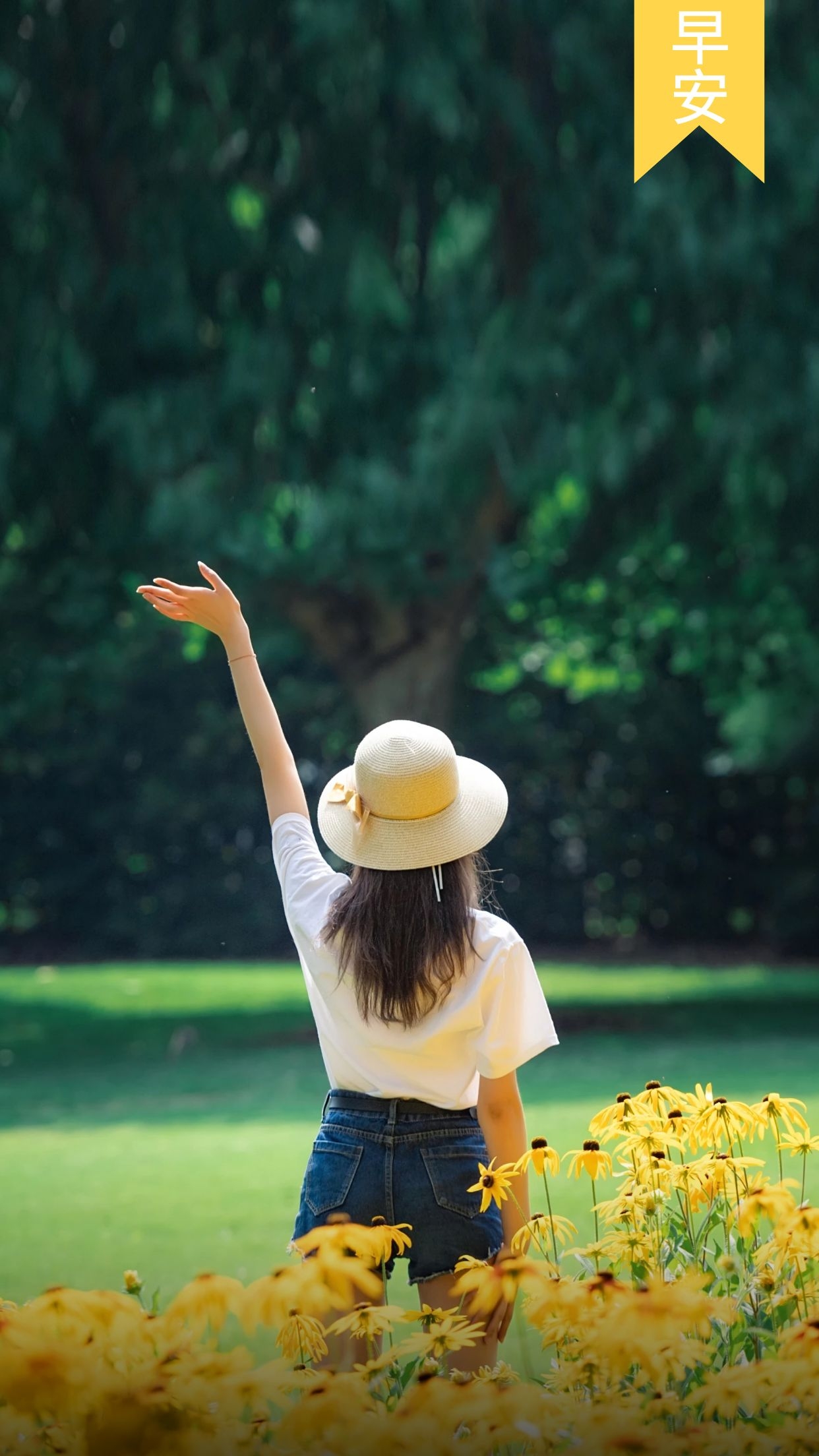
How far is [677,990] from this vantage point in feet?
39.6

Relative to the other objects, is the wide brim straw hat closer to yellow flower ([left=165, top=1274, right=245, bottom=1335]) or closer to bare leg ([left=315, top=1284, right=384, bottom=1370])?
bare leg ([left=315, top=1284, right=384, bottom=1370])

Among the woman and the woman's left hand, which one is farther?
the woman's left hand

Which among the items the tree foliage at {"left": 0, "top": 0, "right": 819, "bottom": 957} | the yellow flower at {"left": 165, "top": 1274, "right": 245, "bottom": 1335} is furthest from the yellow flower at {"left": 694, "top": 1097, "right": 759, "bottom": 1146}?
the tree foliage at {"left": 0, "top": 0, "right": 819, "bottom": 957}

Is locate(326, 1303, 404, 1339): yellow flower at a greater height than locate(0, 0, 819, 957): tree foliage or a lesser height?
lesser

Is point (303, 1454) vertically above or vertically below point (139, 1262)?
above

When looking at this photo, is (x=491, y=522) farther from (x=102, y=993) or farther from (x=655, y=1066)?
(x=102, y=993)

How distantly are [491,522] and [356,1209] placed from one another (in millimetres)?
7677

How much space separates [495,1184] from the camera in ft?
6.61

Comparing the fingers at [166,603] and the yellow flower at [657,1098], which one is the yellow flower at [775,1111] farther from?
the fingers at [166,603]

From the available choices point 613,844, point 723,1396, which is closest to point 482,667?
point 613,844

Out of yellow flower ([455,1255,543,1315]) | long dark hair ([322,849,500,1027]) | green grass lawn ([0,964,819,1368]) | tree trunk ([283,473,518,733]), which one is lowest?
green grass lawn ([0,964,819,1368])

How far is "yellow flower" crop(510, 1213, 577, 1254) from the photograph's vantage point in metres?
1.97

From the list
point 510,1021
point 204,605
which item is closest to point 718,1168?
point 510,1021

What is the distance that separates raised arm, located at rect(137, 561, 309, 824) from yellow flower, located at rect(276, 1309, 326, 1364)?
0.88m
